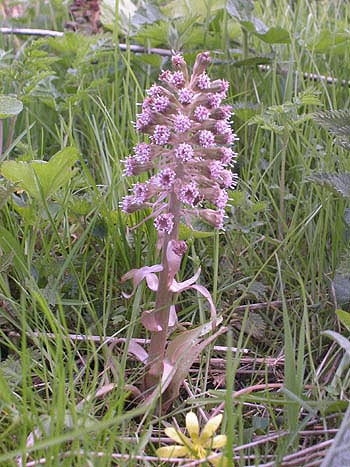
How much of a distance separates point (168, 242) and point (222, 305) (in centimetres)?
48

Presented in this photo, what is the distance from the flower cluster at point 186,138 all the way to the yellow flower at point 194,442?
46 cm

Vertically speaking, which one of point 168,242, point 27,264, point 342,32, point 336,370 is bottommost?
point 336,370

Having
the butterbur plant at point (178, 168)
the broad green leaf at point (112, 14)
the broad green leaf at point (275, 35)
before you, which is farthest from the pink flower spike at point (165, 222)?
the broad green leaf at point (112, 14)

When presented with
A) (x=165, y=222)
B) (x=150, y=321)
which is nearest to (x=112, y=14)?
(x=165, y=222)

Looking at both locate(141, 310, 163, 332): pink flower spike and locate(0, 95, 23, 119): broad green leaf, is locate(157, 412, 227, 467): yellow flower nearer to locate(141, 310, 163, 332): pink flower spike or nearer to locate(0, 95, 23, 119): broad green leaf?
locate(141, 310, 163, 332): pink flower spike

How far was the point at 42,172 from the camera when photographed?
1.84 metres

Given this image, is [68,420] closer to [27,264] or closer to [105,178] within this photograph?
[27,264]

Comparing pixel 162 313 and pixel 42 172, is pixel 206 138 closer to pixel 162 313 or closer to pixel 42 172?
pixel 162 313

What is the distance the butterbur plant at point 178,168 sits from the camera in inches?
60.8

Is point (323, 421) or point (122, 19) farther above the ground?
point (122, 19)

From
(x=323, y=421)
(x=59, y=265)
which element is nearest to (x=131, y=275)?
(x=59, y=265)

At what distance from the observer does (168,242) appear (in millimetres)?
1594

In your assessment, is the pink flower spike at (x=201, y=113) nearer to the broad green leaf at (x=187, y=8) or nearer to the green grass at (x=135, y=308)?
the green grass at (x=135, y=308)

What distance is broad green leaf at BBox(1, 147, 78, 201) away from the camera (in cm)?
180
